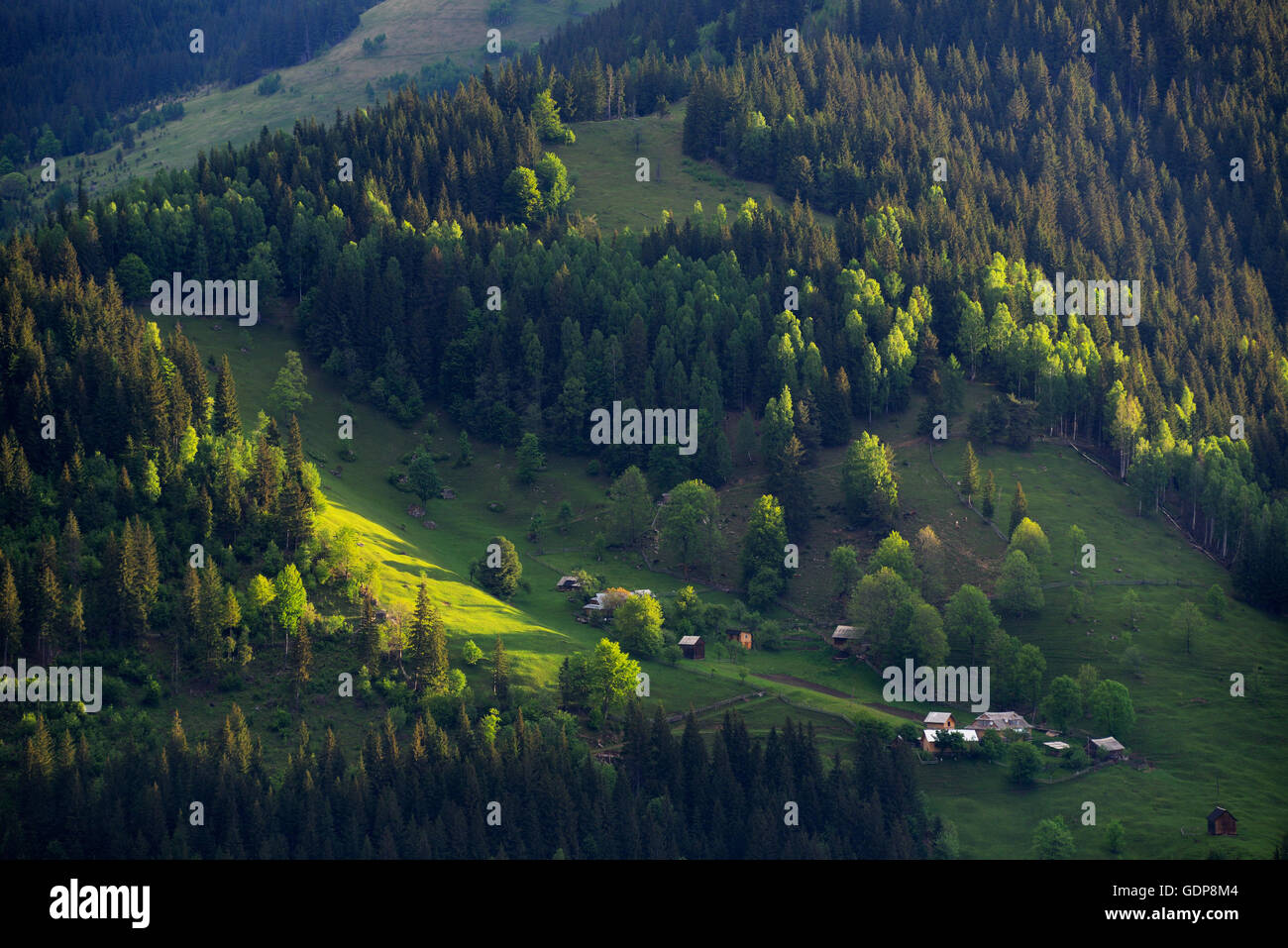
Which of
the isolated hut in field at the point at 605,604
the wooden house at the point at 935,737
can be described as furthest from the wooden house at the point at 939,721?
the isolated hut in field at the point at 605,604

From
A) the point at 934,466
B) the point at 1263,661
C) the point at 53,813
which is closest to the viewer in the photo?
the point at 53,813

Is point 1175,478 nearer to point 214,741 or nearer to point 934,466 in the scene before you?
point 934,466

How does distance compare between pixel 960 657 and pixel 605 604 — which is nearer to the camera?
pixel 960 657

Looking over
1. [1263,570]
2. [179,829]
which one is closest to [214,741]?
[179,829]

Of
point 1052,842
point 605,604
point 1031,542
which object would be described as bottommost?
point 1052,842

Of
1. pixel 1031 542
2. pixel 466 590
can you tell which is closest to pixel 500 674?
pixel 466 590

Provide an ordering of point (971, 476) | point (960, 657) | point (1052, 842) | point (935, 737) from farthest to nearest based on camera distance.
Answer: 1. point (971, 476)
2. point (960, 657)
3. point (935, 737)
4. point (1052, 842)

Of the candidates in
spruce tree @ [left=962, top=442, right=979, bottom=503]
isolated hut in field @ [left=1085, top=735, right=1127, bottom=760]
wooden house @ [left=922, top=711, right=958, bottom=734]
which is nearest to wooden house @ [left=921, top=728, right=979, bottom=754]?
wooden house @ [left=922, top=711, right=958, bottom=734]

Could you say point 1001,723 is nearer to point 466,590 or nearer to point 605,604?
point 605,604
